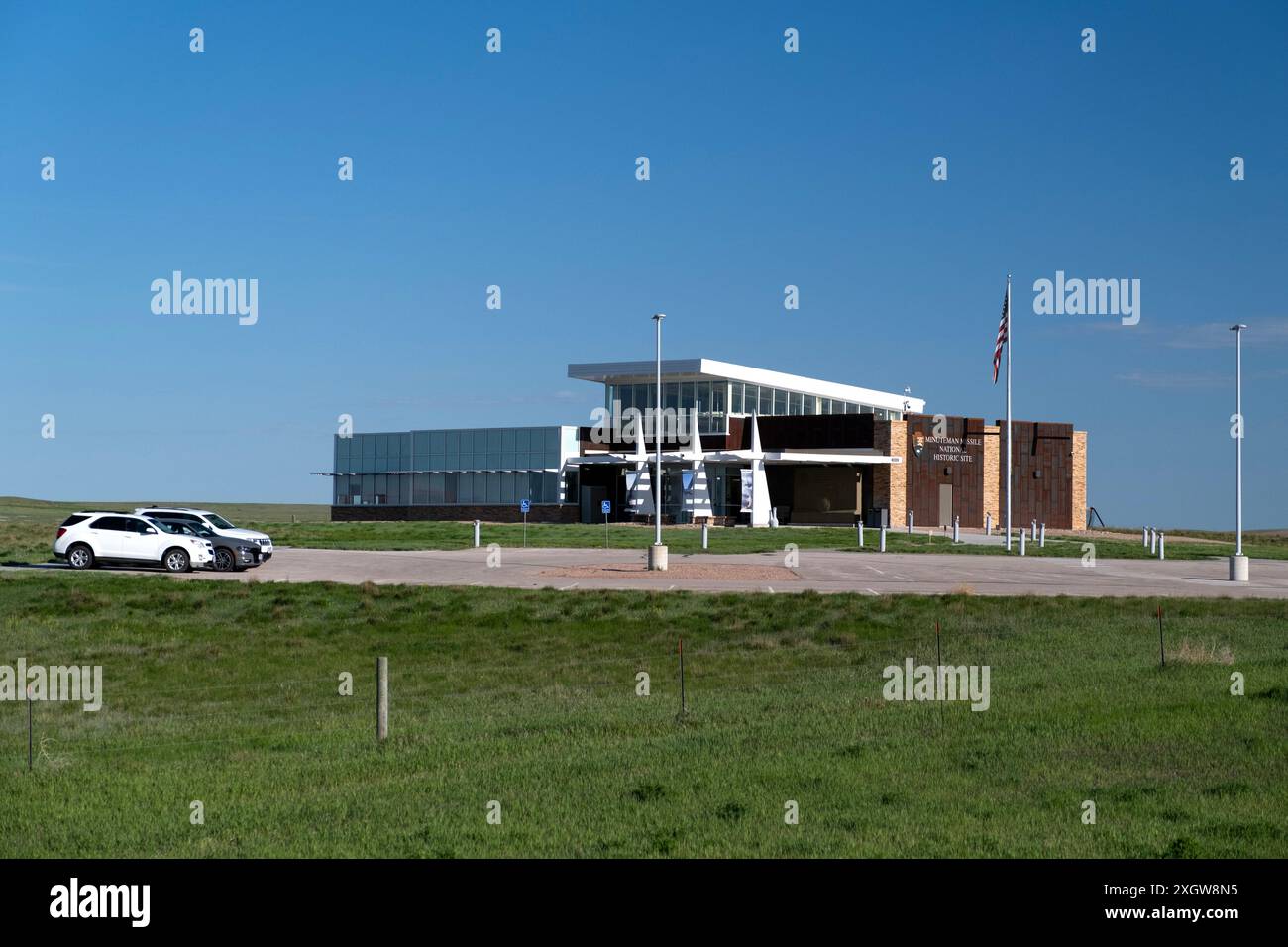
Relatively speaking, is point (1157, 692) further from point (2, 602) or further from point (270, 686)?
point (2, 602)

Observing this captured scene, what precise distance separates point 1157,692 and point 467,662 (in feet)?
37.2

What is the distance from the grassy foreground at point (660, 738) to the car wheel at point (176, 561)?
943 centimetres

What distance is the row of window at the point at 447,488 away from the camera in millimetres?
74688

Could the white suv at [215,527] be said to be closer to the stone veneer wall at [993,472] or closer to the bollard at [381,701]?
the bollard at [381,701]

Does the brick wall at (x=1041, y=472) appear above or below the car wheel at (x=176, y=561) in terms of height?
above

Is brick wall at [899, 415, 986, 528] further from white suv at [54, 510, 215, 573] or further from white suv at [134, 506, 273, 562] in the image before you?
white suv at [54, 510, 215, 573]

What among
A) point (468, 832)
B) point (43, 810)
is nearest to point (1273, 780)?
point (468, 832)

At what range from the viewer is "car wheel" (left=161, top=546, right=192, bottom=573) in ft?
120

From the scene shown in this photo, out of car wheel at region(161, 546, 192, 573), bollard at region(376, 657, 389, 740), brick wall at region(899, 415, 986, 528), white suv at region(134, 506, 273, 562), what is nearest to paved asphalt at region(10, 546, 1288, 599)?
white suv at region(134, 506, 273, 562)

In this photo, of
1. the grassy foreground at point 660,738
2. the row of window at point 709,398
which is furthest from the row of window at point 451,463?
the grassy foreground at point 660,738

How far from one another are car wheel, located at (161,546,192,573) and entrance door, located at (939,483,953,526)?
44047mm

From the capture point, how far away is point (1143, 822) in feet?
32.8
